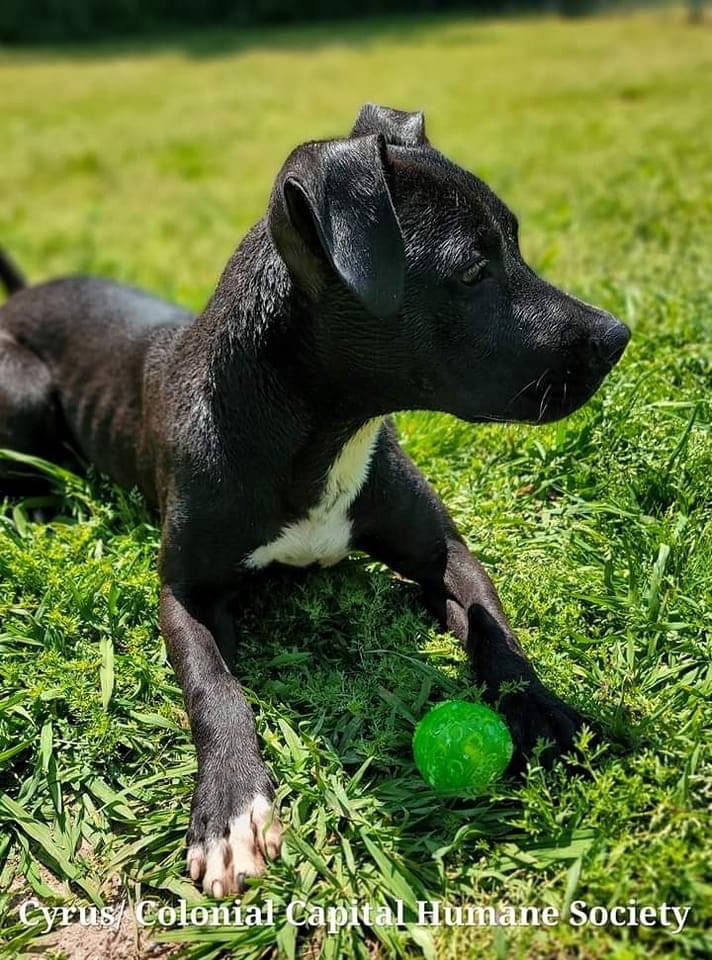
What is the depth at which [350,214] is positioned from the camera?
8.41 feet

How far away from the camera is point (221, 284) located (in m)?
3.34

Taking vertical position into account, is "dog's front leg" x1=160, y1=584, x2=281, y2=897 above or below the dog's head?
below

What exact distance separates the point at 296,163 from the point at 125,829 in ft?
6.15

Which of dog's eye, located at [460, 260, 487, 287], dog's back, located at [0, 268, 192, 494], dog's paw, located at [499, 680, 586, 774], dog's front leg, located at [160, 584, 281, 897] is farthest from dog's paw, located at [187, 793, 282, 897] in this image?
dog's back, located at [0, 268, 192, 494]

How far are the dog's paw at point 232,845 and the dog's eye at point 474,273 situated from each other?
1505 millimetres

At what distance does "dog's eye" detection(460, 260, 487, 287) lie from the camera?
283cm

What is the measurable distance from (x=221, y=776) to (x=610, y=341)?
1629 mm

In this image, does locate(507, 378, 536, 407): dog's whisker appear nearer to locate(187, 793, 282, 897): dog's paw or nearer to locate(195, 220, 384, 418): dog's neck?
locate(195, 220, 384, 418): dog's neck

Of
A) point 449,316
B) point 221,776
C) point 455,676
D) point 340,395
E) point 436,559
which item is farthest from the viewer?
point 436,559

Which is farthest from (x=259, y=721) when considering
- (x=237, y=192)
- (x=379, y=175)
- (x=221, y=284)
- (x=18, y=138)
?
Result: (x=18, y=138)

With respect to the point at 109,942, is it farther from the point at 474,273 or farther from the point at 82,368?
the point at 82,368

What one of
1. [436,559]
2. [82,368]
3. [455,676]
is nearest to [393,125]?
[436,559]

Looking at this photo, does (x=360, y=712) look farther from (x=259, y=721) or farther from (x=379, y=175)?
(x=379, y=175)

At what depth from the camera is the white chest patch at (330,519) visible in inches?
128
